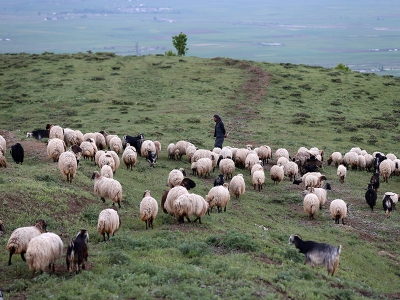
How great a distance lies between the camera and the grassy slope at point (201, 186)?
981cm

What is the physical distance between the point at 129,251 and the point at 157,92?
29.9m

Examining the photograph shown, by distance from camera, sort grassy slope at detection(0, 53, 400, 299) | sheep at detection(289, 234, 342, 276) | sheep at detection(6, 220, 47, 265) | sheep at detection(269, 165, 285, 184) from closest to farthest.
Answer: grassy slope at detection(0, 53, 400, 299), sheep at detection(6, 220, 47, 265), sheep at detection(289, 234, 342, 276), sheep at detection(269, 165, 285, 184)

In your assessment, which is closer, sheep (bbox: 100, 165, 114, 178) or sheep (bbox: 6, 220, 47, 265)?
sheep (bbox: 6, 220, 47, 265)

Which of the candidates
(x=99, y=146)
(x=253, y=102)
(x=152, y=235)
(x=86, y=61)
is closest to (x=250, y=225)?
(x=152, y=235)

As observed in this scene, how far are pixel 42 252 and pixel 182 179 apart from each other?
7.59 metres

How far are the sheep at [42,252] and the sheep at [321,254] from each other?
5229mm

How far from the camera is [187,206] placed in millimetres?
13320

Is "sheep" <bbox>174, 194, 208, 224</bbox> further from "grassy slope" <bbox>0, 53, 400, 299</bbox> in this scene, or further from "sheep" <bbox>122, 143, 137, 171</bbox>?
"sheep" <bbox>122, 143, 137, 171</bbox>

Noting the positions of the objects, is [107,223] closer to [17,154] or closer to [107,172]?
[107,172]

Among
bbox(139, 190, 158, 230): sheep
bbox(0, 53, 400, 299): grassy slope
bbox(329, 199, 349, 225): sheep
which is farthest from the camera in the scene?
bbox(329, 199, 349, 225): sheep

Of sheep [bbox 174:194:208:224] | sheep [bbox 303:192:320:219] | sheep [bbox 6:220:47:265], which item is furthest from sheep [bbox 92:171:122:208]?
sheep [bbox 303:192:320:219]

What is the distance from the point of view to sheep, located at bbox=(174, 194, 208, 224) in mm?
13297

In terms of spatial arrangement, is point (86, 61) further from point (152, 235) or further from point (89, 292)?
point (89, 292)

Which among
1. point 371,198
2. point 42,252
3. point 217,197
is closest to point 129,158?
point 217,197
